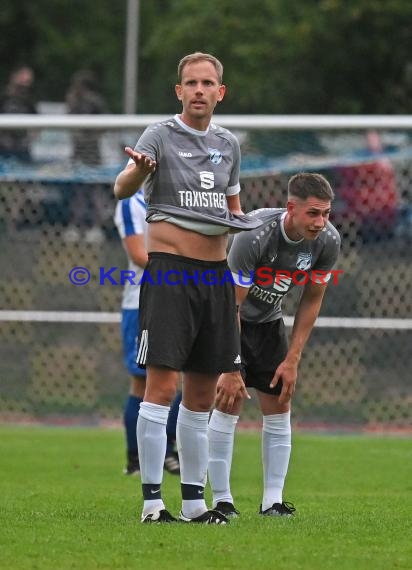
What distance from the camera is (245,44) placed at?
2486 centimetres

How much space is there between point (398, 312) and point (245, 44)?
40.2 feet

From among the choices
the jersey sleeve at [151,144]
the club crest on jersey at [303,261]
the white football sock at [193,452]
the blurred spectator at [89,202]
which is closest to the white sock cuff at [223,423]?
the white football sock at [193,452]

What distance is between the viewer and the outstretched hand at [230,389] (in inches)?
284

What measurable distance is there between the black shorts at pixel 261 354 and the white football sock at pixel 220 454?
0.24 meters

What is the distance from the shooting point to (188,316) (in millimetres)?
6691

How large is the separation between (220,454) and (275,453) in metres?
0.29

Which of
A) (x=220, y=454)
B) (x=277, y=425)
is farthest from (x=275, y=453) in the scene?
(x=220, y=454)

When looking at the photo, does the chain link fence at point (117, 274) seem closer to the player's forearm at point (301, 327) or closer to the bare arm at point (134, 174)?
the player's forearm at point (301, 327)

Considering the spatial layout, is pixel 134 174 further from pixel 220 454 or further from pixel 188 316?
pixel 220 454

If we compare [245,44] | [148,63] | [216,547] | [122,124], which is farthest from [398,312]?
[148,63]

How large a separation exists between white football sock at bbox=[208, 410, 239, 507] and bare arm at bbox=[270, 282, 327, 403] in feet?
1.11

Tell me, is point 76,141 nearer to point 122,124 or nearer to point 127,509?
point 122,124

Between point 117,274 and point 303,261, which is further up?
point 303,261

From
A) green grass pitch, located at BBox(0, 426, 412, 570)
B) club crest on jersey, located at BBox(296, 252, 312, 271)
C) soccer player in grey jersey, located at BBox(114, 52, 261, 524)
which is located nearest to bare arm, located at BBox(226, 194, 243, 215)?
soccer player in grey jersey, located at BBox(114, 52, 261, 524)
